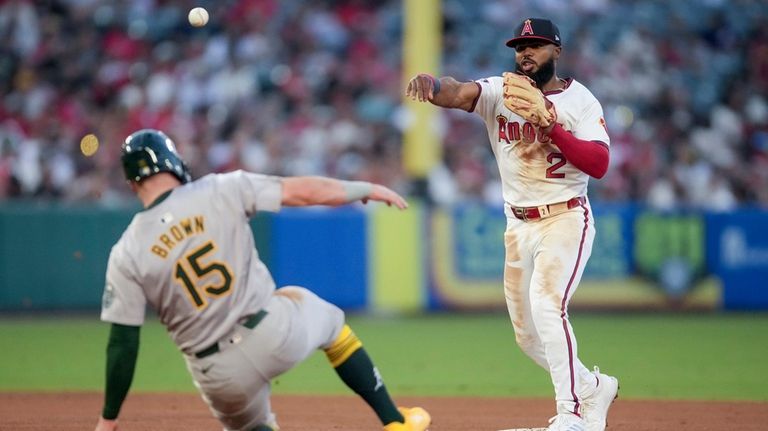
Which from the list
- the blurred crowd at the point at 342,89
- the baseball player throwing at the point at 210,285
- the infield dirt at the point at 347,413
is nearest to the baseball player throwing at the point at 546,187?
the infield dirt at the point at 347,413

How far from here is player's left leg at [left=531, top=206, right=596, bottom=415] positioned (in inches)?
227

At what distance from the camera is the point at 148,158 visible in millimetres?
4766

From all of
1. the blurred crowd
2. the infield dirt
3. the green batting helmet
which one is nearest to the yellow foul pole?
Result: the blurred crowd

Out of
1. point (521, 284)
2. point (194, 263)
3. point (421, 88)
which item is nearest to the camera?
point (194, 263)

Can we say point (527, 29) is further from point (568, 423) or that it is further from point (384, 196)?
point (568, 423)

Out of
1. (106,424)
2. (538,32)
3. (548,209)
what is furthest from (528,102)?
(106,424)

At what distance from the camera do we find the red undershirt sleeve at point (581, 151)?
572 cm

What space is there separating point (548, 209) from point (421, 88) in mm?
898

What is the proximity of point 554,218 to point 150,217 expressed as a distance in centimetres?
222

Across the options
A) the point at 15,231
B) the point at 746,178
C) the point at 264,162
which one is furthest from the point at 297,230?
the point at 746,178

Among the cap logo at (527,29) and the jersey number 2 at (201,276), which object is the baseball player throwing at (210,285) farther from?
the cap logo at (527,29)

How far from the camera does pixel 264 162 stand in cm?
1492

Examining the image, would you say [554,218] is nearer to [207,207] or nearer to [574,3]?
[207,207]

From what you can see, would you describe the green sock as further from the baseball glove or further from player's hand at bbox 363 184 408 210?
the baseball glove
